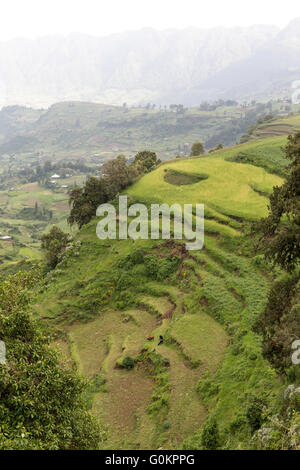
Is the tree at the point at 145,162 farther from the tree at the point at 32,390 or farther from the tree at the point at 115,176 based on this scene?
the tree at the point at 32,390

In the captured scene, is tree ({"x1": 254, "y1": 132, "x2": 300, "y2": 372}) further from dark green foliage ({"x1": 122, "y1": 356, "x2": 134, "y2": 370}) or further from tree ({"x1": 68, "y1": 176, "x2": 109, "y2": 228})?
tree ({"x1": 68, "y1": 176, "x2": 109, "y2": 228})

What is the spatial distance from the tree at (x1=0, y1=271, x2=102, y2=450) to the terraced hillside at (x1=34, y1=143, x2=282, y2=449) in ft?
4.18

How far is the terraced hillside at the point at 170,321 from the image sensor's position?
2269cm

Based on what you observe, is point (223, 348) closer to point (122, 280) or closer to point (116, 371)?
point (116, 371)

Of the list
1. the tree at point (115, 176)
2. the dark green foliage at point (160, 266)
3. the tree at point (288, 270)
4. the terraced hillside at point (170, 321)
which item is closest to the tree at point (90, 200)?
the tree at point (115, 176)

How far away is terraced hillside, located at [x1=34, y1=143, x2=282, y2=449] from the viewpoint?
22.7 metres

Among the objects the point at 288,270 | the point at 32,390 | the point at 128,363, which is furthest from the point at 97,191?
the point at 32,390

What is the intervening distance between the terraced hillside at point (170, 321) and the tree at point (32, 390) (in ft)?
4.18

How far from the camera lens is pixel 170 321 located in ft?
110

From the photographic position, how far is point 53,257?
4988cm

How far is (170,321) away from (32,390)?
19981 millimetres

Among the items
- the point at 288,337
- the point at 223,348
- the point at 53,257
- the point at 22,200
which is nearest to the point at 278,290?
the point at 288,337

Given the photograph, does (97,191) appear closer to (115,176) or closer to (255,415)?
(115,176)

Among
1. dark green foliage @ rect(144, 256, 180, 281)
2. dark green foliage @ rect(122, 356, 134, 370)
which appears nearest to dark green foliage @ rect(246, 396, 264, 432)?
dark green foliage @ rect(122, 356, 134, 370)
